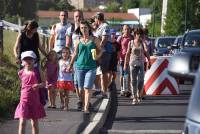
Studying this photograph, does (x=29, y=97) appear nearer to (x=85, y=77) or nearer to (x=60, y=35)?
(x=85, y=77)

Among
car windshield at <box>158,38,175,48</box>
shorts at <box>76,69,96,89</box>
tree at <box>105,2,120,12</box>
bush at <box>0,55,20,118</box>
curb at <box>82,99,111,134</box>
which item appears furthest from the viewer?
tree at <box>105,2,120,12</box>

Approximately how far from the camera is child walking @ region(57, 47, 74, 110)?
12852mm

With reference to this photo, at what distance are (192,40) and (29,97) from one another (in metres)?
12.3

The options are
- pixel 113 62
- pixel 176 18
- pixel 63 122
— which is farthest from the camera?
pixel 176 18

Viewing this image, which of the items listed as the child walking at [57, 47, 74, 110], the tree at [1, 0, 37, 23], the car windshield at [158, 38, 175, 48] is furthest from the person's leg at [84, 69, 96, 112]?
the tree at [1, 0, 37, 23]

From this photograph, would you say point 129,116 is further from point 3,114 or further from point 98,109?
point 3,114

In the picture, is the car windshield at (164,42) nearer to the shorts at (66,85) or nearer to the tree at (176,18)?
the shorts at (66,85)

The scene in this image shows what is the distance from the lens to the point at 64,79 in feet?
42.5

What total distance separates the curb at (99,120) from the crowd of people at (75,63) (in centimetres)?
32

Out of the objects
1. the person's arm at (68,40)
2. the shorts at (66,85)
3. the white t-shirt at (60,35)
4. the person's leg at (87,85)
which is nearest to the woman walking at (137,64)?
the white t-shirt at (60,35)

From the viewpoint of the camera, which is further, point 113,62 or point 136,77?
point 113,62

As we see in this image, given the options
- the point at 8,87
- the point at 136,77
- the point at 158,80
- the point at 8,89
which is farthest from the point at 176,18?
the point at 8,89

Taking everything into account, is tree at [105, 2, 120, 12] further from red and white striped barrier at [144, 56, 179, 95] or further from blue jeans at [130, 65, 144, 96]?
blue jeans at [130, 65, 144, 96]

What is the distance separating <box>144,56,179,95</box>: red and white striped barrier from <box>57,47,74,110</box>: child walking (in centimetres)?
454
